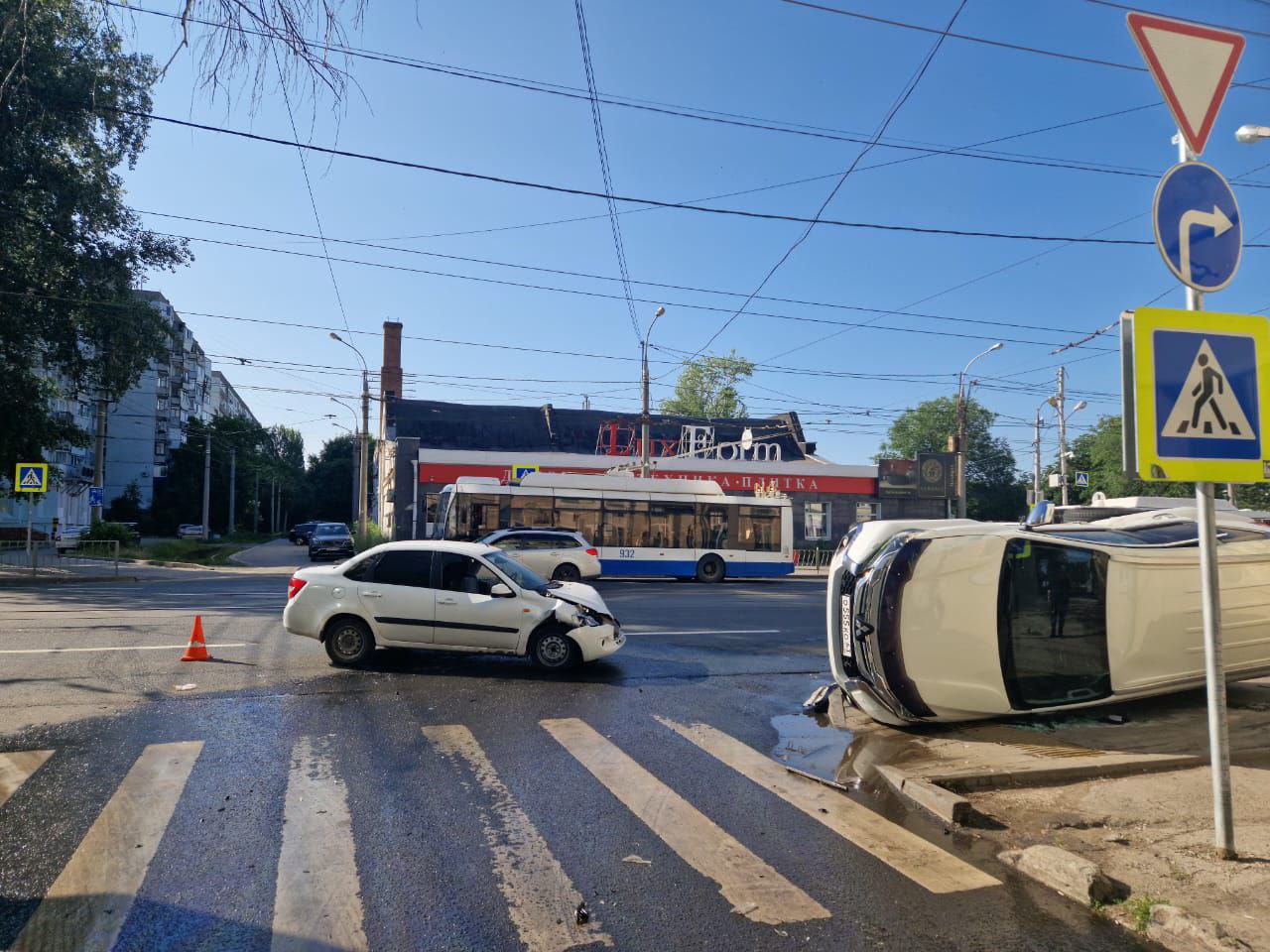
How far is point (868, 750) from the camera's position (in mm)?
6504

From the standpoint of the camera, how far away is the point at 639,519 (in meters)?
24.2

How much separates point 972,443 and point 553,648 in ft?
234

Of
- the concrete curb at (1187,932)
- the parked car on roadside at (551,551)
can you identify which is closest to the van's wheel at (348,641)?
the concrete curb at (1187,932)

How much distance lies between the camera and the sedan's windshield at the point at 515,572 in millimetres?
9430

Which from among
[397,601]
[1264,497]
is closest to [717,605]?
[397,601]

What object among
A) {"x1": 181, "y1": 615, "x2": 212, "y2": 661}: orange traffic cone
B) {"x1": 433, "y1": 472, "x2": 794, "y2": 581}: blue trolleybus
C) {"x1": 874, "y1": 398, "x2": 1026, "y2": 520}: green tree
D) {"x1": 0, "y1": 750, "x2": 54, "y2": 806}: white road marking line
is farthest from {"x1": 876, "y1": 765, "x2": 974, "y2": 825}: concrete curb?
{"x1": 874, "y1": 398, "x2": 1026, "y2": 520}: green tree

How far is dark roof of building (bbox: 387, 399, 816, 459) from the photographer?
46688mm

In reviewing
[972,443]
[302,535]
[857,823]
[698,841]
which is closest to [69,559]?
[302,535]

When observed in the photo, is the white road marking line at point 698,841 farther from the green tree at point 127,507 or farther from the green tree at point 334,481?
the green tree at point 334,481

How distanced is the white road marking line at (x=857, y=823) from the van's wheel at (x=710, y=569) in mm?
17872

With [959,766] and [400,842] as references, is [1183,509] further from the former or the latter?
[400,842]

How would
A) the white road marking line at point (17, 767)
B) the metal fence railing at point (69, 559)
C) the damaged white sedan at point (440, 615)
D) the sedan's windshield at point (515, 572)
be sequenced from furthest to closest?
the metal fence railing at point (69, 559)
the sedan's windshield at point (515, 572)
the damaged white sedan at point (440, 615)
the white road marking line at point (17, 767)

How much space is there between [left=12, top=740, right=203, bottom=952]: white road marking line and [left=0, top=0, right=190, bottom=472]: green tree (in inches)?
938

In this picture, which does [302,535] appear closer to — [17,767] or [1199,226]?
[17,767]
